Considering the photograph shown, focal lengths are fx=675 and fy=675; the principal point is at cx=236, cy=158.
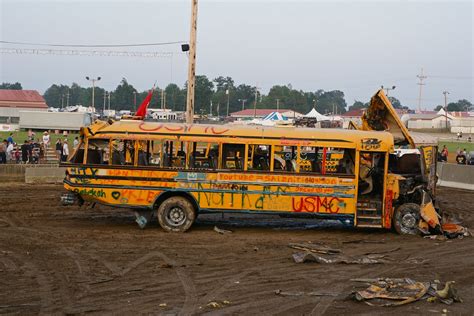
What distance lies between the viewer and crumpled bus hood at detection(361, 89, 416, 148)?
18141 mm

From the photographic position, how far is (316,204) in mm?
16297

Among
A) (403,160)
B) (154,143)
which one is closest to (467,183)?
(403,160)

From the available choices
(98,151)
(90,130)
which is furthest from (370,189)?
(90,130)

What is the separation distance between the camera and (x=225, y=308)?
9789 millimetres

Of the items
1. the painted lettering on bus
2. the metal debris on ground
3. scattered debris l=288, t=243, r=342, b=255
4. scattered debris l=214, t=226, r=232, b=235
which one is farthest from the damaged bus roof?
the metal debris on ground

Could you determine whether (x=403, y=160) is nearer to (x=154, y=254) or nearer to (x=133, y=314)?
(x=154, y=254)

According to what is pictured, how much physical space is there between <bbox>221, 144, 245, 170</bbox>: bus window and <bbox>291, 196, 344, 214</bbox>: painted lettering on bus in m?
1.57

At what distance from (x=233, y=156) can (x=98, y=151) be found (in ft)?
10.8

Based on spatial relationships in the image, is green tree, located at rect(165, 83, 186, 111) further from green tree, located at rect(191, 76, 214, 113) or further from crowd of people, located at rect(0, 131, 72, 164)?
crowd of people, located at rect(0, 131, 72, 164)

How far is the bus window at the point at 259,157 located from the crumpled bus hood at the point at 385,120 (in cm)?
395

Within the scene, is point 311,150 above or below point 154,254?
above

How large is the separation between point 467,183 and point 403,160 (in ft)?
43.8

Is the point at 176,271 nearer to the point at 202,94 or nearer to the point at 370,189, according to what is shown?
the point at 370,189

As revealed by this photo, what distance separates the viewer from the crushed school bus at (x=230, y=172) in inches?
640
